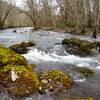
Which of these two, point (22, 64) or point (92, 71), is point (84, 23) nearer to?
point (92, 71)

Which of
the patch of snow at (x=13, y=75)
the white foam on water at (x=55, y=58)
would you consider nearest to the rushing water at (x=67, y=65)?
the white foam on water at (x=55, y=58)

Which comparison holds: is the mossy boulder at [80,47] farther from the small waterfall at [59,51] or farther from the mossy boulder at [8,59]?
the mossy boulder at [8,59]

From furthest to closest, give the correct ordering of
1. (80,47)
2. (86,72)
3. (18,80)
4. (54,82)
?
(80,47)
(86,72)
(54,82)
(18,80)

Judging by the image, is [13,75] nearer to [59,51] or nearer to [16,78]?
[16,78]

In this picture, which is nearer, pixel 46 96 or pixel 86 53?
pixel 46 96

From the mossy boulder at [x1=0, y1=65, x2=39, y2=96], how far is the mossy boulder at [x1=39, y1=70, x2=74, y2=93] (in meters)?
0.28

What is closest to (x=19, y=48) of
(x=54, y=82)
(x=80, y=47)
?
(x=80, y=47)

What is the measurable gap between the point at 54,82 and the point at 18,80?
123 cm

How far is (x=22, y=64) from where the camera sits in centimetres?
909

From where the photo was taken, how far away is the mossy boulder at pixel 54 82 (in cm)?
813

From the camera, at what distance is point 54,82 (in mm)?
8406

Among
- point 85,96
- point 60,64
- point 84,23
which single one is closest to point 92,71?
point 60,64

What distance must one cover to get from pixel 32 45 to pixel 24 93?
9.27 metres

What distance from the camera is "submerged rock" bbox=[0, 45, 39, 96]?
774 centimetres
